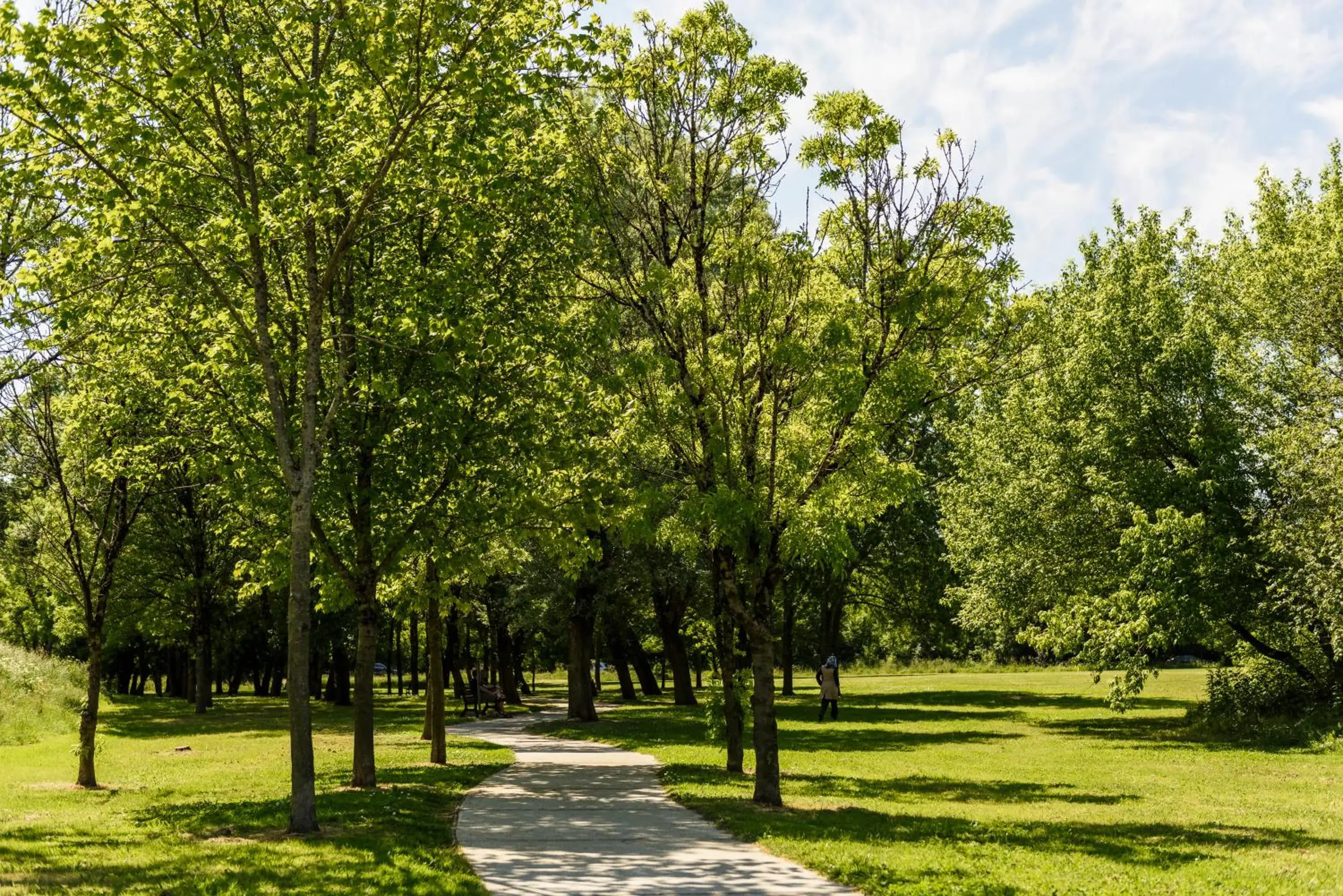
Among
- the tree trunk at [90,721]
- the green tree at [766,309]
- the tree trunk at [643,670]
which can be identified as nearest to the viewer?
the green tree at [766,309]

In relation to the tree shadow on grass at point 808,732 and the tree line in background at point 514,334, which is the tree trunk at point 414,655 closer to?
the tree shadow on grass at point 808,732

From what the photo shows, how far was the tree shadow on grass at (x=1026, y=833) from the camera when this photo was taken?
11836 millimetres

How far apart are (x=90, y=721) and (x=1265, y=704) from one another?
25.7 meters

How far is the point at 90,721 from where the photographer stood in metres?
17.1

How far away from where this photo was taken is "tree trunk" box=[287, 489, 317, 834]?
11750 mm

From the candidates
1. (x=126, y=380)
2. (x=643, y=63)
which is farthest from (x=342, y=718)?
(x=643, y=63)

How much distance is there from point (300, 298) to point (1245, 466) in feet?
73.0

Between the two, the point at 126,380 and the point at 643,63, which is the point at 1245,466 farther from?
the point at 126,380

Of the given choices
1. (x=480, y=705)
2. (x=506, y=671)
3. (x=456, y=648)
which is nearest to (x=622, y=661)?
(x=506, y=671)

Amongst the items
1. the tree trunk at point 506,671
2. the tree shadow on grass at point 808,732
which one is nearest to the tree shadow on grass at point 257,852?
the tree shadow on grass at point 808,732

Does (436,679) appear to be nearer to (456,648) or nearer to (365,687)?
(365,687)

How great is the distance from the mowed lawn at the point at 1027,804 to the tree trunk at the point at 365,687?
4478 mm

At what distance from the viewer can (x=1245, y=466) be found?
88.7 feet

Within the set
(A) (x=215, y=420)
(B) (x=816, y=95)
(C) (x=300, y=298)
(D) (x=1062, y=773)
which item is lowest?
(D) (x=1062, y=773)
